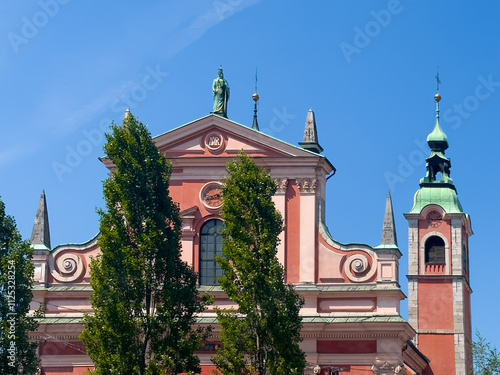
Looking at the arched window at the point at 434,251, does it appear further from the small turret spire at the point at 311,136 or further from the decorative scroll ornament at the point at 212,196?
the decorative scroll ornament at the point at 212,196

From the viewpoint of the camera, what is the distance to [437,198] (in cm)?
6831

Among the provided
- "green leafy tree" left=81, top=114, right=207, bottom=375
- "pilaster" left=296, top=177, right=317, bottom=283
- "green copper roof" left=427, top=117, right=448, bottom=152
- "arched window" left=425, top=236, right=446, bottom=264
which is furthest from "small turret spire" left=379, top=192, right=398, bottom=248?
"green copper roof" left=427, top=117, right=448, bottom=152

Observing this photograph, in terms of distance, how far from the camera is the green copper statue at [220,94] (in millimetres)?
44531

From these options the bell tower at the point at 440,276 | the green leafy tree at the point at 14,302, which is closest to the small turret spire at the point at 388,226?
the green leafy tree at the point at 14,302

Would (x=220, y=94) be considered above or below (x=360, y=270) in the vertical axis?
above

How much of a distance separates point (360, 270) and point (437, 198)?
89.3 feet

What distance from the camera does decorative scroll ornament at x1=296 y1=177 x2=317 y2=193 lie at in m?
42.6

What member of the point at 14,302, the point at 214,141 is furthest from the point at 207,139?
the point at 14,302

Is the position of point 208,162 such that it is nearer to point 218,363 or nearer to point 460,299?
point 218,363

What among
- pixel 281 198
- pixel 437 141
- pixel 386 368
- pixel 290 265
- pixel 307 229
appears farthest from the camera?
pixel 437 141

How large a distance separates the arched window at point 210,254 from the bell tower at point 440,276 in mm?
24433

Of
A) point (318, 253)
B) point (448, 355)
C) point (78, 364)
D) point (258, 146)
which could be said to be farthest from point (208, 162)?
point (448, 355)

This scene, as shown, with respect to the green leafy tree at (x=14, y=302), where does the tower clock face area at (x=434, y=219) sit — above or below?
above

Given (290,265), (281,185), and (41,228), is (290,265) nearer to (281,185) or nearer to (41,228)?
(281,185)
